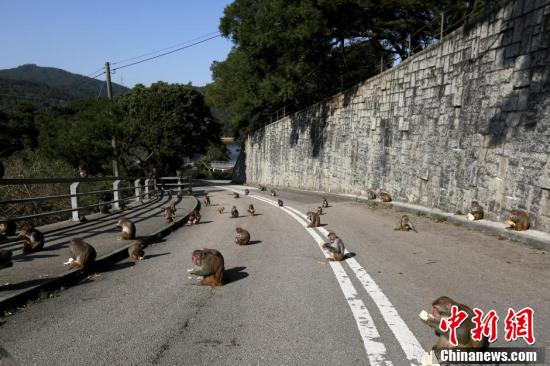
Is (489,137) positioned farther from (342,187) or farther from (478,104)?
(342,187)

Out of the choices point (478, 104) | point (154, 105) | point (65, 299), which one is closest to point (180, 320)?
point (65, 299)

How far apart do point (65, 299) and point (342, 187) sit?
62.7 ft

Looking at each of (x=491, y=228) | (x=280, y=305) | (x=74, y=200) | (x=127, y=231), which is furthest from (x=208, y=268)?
(x=491, y=228)

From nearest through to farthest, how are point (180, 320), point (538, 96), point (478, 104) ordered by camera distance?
1. point (180, 320)
2. point (538, 96)
3. point (478, 104)

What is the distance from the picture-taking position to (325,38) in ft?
75.3

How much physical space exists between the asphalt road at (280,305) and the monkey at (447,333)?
0.35 metres

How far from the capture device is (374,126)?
19.0 m

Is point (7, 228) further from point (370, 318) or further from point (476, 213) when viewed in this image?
point (476, 213)

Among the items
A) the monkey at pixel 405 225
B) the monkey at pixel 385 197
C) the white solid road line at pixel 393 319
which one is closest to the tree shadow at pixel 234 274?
the white solid road line at pixel 393 319

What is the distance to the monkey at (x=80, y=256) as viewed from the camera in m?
6.21

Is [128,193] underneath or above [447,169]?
underneath

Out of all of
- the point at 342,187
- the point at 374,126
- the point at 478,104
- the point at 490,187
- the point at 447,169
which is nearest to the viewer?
the point at 490,187

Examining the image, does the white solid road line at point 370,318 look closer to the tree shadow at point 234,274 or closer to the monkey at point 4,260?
the tree shadow at point 234,274

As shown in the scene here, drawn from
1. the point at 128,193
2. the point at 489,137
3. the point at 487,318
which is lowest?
the point at 128,193
